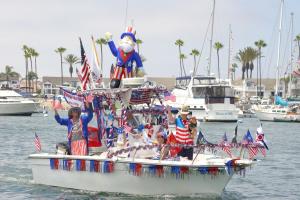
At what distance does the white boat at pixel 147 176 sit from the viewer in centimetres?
1698

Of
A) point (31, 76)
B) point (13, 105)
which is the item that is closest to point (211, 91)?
point (13, 105)

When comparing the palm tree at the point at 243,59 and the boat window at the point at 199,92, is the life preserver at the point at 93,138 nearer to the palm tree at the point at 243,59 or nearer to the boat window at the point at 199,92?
the boat window at the point at 199,92

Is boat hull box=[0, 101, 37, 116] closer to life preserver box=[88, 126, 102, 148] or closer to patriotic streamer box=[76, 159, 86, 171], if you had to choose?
life preserver box=[88, 126, 102, 148]

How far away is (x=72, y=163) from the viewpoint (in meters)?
18.5

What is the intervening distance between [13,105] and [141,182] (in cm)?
5877

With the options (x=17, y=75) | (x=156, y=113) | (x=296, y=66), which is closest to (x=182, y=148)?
(x=156, y=113)

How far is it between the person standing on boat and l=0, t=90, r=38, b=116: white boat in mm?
56853

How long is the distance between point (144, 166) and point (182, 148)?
1.00 m

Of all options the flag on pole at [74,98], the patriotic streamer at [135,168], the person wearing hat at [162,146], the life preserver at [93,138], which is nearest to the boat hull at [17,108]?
the life preserver at [93,138]

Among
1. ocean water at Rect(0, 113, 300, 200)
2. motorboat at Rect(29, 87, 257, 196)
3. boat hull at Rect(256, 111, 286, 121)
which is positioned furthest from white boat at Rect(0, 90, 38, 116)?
motorboat at Rect(29, 87, 257, 196)

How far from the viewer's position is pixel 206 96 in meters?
60.7

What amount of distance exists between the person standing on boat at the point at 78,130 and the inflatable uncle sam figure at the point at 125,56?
3.56ft

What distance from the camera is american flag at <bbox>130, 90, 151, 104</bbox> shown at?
1864 centimetres

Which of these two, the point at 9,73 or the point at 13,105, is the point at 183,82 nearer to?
the point at 13,105
